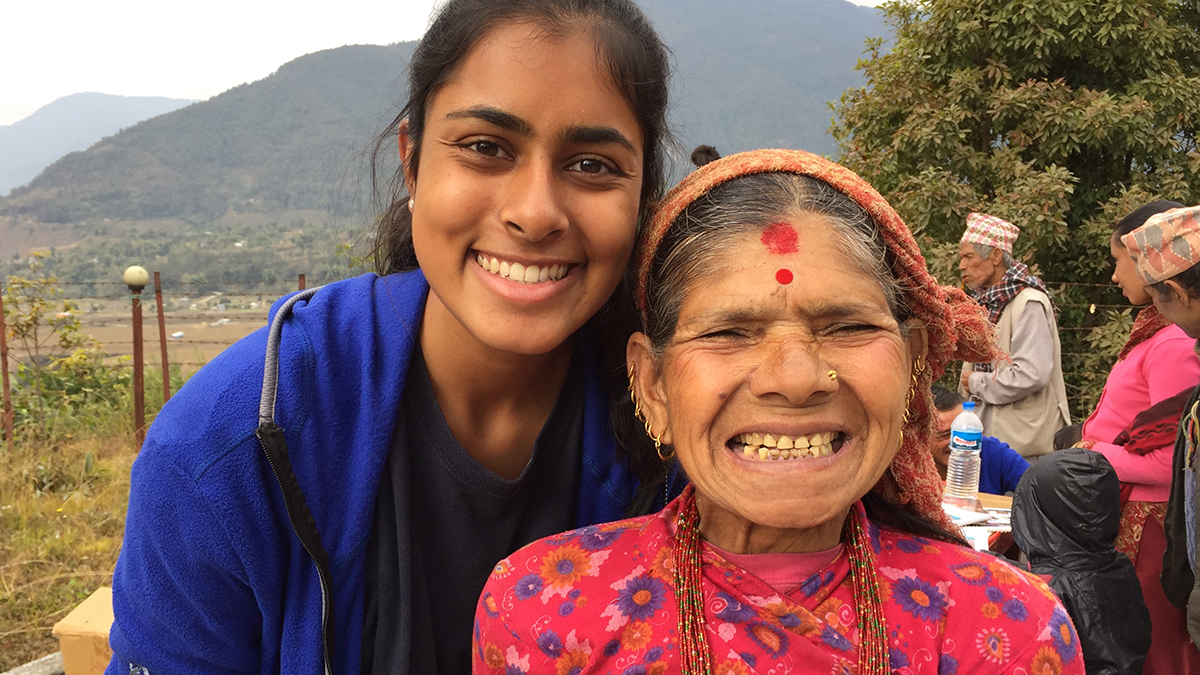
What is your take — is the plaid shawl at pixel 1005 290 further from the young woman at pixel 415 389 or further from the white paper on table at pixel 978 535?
the young woman at pixel 415 389

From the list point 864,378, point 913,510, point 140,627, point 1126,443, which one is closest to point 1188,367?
point 1126,443

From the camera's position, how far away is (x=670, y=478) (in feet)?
6.34

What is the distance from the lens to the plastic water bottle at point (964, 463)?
396 centimetres

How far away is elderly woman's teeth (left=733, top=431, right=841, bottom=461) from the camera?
133cm

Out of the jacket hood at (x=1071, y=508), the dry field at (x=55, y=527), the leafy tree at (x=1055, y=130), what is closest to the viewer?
the jacket hood at (x=1071, y=508)

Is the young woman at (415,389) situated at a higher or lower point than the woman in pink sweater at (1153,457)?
higher

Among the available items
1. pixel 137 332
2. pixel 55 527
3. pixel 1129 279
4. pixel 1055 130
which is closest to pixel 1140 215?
pixel 1129 279

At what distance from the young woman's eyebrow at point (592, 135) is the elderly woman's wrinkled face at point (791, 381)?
0.34 metres

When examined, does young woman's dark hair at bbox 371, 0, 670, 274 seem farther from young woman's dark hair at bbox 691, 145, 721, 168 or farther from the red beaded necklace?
the red beaded necklace

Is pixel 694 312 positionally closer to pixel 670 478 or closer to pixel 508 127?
pixel 508 127

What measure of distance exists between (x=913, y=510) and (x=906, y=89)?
7909mm

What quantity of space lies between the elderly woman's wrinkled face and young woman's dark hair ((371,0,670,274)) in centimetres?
47

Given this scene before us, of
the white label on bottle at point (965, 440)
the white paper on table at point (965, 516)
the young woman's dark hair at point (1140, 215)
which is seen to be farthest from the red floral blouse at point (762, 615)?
the young woman's dark hair at point (1140, 215)

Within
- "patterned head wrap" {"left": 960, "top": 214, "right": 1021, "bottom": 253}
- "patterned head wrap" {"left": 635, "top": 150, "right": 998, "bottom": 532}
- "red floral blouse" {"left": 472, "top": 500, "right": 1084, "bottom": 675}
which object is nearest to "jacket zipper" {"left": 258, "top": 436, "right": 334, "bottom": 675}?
"red floral blouse" {"left": 472, "top": 500, "right": 1084, "bottom": 675}
